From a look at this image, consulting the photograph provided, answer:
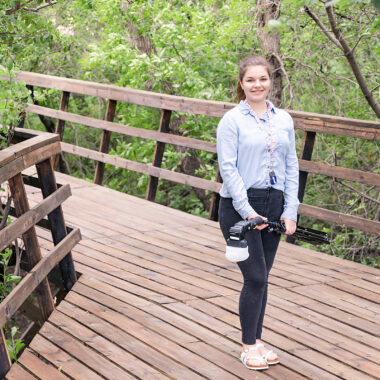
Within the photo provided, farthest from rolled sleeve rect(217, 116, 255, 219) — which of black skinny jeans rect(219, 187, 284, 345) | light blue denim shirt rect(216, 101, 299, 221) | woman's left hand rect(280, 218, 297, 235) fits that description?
woman's left hand rect(280, 218, 297, 235)

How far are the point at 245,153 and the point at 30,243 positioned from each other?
1.61 m

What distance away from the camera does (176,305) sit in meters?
4.52

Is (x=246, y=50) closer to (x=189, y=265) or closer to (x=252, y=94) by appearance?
(x=189, y=265)

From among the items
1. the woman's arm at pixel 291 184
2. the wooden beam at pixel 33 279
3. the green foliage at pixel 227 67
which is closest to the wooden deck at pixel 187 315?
the wooden beam at pixel 33 279

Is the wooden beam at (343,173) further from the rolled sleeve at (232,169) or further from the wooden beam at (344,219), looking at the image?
the rolled sleeve at (232,169)

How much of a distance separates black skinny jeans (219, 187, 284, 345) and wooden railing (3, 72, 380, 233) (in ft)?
6.70

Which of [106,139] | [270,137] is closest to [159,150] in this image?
[106,139]

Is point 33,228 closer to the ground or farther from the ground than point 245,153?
closer to the ground

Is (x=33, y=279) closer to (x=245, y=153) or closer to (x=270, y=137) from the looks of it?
(x=245, y=153)

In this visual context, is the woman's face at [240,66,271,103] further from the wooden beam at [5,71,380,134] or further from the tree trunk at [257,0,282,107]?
the tree trunk at [257,0,282,107]

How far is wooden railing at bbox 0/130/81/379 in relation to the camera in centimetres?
374

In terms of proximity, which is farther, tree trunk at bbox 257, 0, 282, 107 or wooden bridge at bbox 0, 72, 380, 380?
tree trunk at bbox 257, 0, 282, 107

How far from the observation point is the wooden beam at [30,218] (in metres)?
3.75

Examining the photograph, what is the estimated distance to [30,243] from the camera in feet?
13.9
